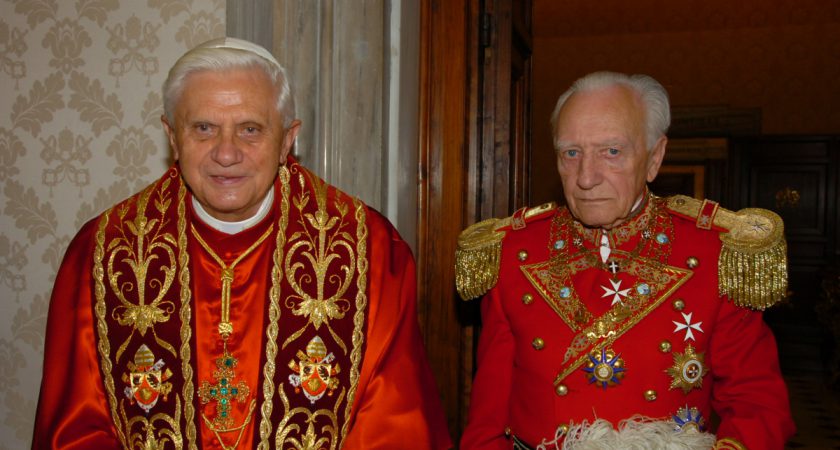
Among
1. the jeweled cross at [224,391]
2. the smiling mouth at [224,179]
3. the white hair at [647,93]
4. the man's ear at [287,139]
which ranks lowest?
the jeweled cross at [224,391]

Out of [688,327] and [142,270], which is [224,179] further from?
[688,327]

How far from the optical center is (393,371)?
1918 millimetres

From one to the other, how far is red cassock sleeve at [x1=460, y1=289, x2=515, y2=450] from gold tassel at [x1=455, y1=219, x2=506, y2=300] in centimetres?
5

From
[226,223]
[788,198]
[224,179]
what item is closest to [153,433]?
[226,223]

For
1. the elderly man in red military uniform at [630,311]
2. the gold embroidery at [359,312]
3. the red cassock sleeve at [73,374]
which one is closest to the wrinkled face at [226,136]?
the gold embroidery at [359,312]

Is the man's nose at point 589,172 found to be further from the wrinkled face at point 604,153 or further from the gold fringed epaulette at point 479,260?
the gold fringed epaulette at point 479,260

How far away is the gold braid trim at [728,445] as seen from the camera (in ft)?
5.59

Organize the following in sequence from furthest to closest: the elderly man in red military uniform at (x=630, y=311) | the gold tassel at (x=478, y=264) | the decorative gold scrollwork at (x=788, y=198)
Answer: the decorative gold scrollwork at (x=788, y=198) → the gold tassel at (x=478, y=264) → the elderly man in red military uniform at (x=630, y=311)

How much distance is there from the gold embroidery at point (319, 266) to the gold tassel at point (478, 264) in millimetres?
302

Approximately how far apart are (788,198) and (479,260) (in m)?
8.16

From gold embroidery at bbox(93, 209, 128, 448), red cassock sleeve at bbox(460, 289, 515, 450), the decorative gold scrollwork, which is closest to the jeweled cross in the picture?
gold embroidery at bbox(93, 209, 128, 448)

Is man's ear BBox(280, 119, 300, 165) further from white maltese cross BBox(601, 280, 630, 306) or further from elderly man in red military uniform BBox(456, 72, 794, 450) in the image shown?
white maltese cross BBox(601, 280, 630, 306)

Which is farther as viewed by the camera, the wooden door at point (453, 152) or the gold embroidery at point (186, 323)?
the wooden door at point (453, 152)

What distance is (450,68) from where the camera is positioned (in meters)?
2.81
